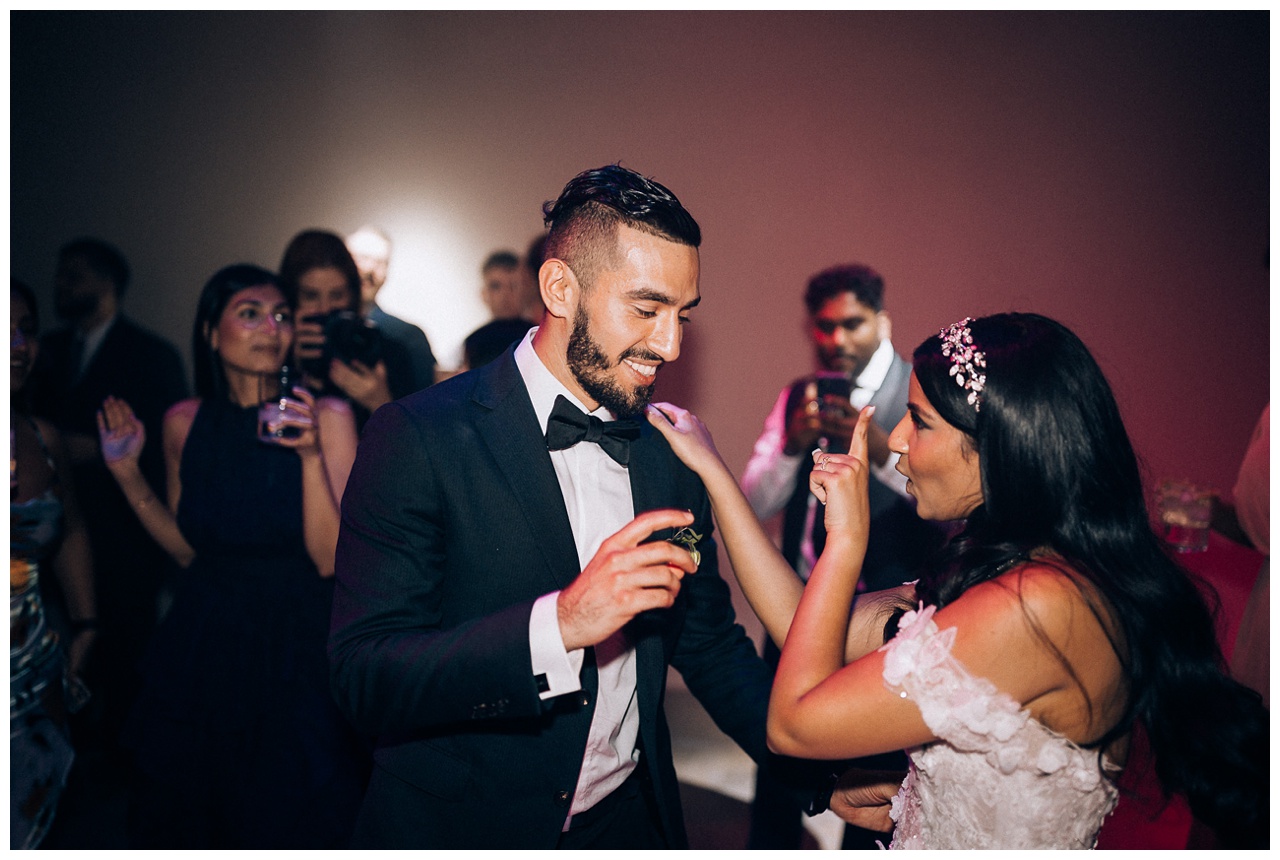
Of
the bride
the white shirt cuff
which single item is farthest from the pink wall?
the white shirt cuff

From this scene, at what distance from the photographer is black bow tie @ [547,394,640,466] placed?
149cm

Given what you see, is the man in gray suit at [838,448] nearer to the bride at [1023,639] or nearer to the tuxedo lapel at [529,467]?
the bride at [1023,639]

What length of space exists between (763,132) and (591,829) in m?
3.51

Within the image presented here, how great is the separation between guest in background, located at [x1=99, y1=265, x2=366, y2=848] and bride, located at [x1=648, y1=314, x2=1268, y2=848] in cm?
165

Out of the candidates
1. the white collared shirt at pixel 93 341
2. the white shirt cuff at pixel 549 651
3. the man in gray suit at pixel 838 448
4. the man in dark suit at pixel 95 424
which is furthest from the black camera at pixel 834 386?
the white collared shirt at pixel 93 341

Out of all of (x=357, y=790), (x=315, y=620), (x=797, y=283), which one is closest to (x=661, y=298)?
(x=315, y=620)

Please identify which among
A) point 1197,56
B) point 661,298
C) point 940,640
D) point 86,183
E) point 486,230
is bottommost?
point 940,640

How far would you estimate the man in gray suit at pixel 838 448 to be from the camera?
8.72ft

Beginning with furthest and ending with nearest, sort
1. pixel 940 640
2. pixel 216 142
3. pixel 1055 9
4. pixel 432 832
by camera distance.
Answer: pixel 216 142 → pixel 1055 9 → pixel 432 832 → pixel 940 640

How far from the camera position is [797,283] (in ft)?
13.9

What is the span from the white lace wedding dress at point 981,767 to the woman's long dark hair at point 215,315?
2243 millimetres

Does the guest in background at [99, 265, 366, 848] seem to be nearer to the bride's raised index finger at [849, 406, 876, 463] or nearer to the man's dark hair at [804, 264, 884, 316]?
the bride's raised index finger at [849, 406, 876, 463]

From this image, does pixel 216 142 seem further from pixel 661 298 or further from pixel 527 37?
pixel 661 298

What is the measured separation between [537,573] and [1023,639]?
74cm
